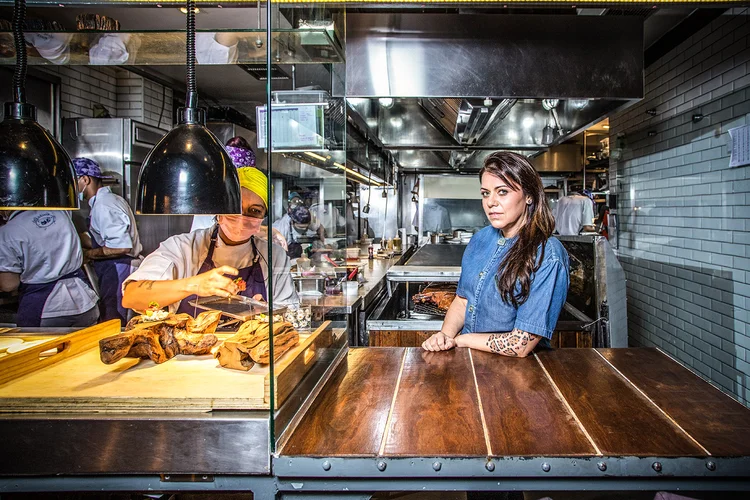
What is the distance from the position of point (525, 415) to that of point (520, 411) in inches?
1.0

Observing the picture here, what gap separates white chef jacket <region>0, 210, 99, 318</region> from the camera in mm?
3137

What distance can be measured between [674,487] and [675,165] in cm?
412

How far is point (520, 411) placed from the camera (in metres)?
1.37

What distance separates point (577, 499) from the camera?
4.72 feet

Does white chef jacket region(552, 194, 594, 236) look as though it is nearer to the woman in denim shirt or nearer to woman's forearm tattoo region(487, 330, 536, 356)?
the woman in denim shirt

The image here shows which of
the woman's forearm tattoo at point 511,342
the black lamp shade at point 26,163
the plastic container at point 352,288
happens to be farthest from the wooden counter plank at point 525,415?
the plastic container at point 352,288

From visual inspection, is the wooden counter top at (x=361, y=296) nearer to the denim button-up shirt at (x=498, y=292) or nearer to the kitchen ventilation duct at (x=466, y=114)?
the denim button-up shirt at (x=498, y=292)

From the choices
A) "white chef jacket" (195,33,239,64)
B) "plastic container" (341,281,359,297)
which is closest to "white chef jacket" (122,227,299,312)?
"white chef jacket" (195,33,239,64)

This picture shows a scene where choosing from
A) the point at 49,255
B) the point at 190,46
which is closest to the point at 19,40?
the point at 190,46

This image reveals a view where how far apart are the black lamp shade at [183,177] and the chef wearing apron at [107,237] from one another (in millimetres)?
1848

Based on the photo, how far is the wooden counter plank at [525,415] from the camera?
1.17 meters

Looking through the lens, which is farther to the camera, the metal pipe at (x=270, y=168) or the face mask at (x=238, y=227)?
the face mask at (x=238, y=227)

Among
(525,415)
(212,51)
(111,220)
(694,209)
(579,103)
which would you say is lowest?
(525,415)

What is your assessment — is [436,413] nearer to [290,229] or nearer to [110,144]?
[290,229]
